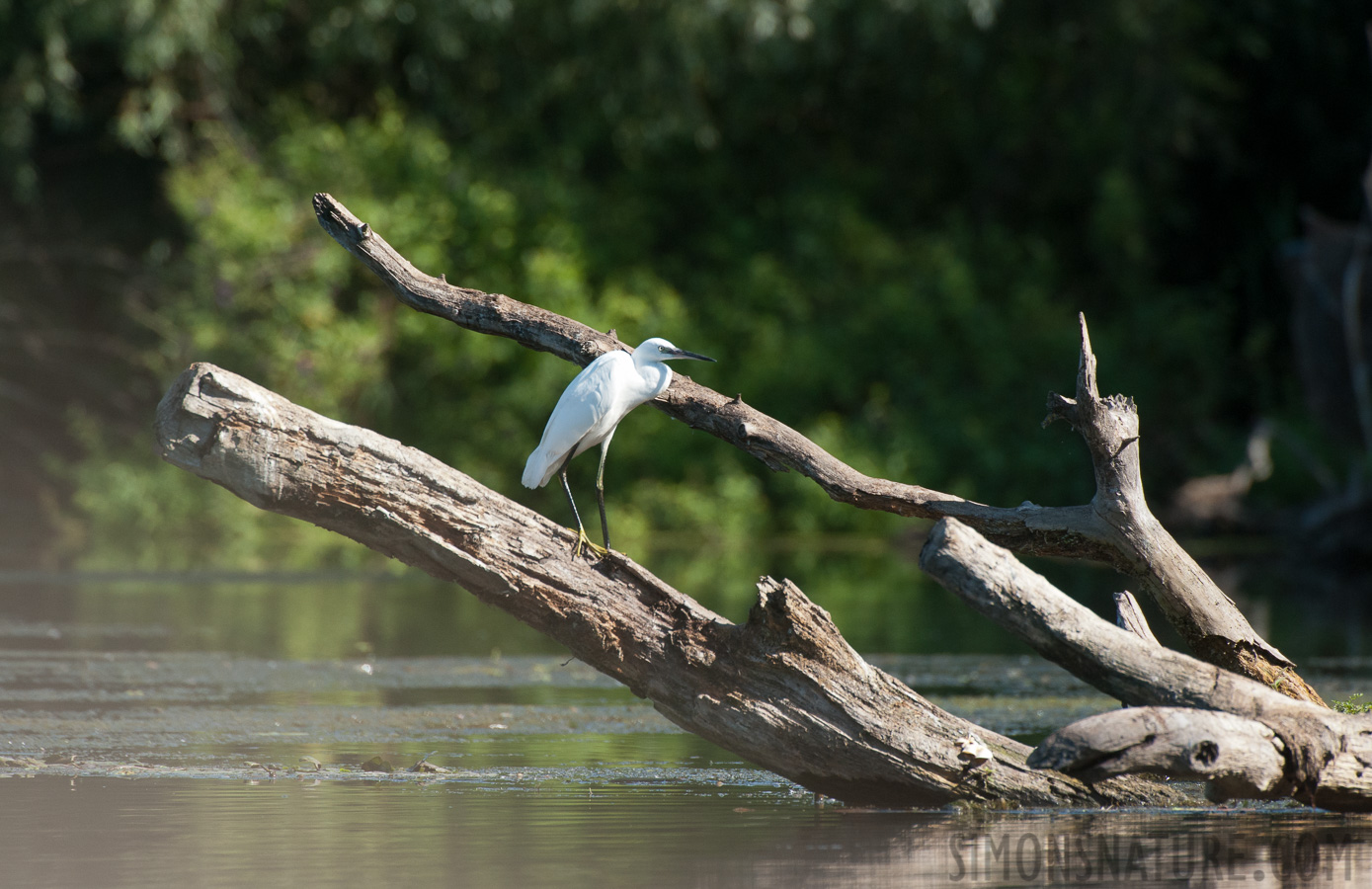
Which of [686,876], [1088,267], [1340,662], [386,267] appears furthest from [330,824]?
[1088,267]

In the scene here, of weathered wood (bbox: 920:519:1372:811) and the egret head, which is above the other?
the egret head

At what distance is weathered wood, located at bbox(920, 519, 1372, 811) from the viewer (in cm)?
463

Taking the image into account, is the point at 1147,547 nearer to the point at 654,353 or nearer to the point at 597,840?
the point at 654,353

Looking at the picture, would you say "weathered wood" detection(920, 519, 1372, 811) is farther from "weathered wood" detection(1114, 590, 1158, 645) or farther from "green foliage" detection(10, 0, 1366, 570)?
"green foliage" detection(10, 0, 1366, 570)

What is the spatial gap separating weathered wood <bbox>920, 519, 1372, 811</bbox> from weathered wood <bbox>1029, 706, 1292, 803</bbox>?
20 centimetres

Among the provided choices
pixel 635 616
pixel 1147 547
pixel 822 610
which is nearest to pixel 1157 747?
pixel 1147 547

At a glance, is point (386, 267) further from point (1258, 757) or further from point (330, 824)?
point (1258, 757)

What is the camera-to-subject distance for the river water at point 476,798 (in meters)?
4.15

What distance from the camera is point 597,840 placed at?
446cm

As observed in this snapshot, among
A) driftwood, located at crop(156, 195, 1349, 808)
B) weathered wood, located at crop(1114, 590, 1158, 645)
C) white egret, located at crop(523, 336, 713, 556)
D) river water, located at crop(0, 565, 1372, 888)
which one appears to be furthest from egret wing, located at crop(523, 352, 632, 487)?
weathered wood, located at crop(1114, 590, 1158, 645)

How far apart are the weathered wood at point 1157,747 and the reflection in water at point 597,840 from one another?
219mm

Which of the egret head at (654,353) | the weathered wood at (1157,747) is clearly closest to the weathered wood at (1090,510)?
the egret head at (654,353)

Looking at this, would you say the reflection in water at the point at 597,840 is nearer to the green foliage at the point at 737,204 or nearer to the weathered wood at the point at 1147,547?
the weathered wood at the point at 1147,547

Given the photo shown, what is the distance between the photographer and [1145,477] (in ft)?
62.7
